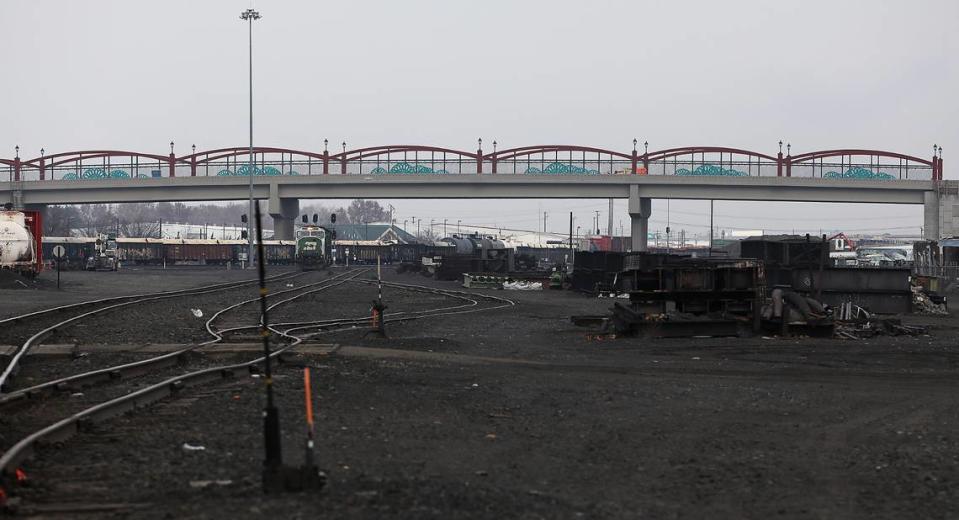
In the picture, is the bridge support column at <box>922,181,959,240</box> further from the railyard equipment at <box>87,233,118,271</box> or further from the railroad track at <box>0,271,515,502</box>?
the railyard equipment at <box>87,233,118,271</box>

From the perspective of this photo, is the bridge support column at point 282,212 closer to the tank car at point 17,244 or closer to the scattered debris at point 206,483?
the tank car at point 17,244

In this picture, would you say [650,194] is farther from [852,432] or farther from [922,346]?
[852,432]

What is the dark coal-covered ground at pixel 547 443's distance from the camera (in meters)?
6.74

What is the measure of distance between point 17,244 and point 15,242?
143 millimetres

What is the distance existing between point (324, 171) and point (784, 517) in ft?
260

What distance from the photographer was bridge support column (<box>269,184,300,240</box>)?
81.2 meters

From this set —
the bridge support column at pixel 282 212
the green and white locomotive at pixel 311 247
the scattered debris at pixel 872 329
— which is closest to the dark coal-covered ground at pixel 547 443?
the scattered debris at pixel 872 329

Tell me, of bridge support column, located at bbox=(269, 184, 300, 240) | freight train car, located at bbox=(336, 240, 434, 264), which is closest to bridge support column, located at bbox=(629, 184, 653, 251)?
freight train car, located at bbox=(336, 240, 434, 264)

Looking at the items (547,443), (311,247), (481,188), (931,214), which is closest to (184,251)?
(311,247)

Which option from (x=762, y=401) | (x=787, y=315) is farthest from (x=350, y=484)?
(x=787, y=315)

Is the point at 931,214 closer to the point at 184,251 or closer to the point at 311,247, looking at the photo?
the point at 311,247

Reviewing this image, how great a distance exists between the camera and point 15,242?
44.5 meters

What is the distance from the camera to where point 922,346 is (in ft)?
64.7

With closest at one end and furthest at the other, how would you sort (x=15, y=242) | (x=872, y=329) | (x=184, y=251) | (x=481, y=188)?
(x=872, y=329) → (x=15, y=242) → (x=481, y=188) → (x=184, y=251)
